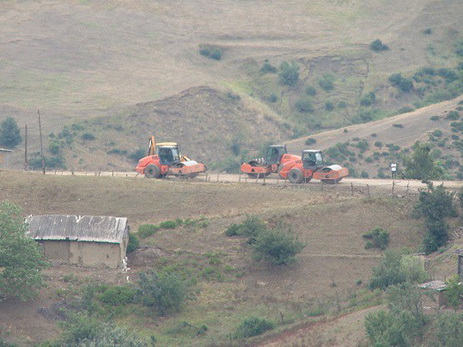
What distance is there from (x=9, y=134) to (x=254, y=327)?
2190 inches

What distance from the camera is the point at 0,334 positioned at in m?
44.4

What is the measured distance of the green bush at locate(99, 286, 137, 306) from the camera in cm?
4881

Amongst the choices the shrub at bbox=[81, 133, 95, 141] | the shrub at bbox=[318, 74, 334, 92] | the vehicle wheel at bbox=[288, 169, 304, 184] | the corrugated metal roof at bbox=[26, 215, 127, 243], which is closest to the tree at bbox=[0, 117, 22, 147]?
the shrub at bbox=[81, 133, 95, 141]

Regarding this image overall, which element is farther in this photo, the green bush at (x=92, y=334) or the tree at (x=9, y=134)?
the tree at (x=9, y=134)

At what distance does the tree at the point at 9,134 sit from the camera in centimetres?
9531

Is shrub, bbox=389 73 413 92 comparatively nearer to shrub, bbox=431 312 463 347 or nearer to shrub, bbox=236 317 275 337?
shrub, bbox=236 317 275 337

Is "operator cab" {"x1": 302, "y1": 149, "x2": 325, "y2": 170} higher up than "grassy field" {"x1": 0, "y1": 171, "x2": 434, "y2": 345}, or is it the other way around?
"operator cab" {"x1": 302, "y1": 149, "x2": 325, "y2": 170}

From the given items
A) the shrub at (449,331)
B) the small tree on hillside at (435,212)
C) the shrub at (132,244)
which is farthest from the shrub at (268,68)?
→ the shrub at (449,331)

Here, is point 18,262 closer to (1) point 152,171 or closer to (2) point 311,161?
(1) point 152,171

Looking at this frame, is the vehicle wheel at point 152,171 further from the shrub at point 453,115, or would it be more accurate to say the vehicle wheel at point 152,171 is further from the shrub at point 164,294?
the shrub at point 453,115

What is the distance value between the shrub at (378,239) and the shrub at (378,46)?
69.1 meters

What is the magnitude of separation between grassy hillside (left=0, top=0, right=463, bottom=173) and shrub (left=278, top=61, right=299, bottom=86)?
0.32m

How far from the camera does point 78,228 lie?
52.8m

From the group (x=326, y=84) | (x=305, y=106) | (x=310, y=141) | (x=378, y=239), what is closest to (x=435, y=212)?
(x=378, y=239)
